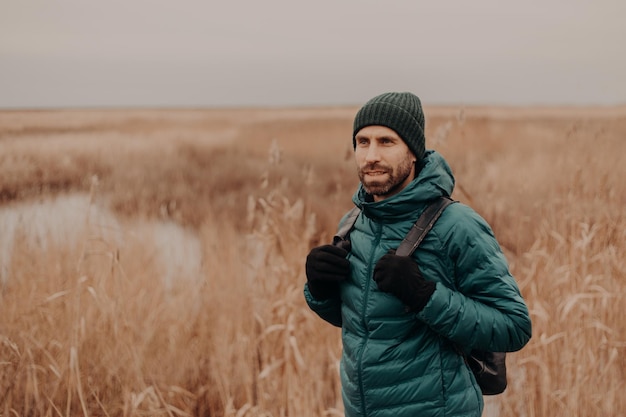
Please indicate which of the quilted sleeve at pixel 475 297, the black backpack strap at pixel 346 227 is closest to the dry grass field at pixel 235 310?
the black backpack strap at pixel 346 227

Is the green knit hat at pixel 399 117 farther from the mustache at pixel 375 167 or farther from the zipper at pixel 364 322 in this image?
the zipper at pixel 364 322

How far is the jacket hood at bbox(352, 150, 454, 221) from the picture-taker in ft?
3.86

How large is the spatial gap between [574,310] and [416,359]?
182cm

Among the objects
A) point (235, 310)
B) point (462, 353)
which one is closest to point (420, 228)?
point (462, 353)

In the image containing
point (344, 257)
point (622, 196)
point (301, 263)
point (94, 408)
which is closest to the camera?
point (344, 257)

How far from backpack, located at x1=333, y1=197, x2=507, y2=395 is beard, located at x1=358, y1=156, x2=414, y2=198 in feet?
0.31

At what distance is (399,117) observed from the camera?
Result: 120 centimetres

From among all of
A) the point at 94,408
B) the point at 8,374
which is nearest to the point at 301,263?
the point at 94,408

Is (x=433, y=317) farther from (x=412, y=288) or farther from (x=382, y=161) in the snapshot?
(x=382, y=161)

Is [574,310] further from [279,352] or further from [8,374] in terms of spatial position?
[8,374]

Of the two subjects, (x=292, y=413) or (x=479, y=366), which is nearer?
(x=479, y=366)

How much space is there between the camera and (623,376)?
8.59ft

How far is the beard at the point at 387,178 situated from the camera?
121 cm

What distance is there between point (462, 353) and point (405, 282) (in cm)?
28
